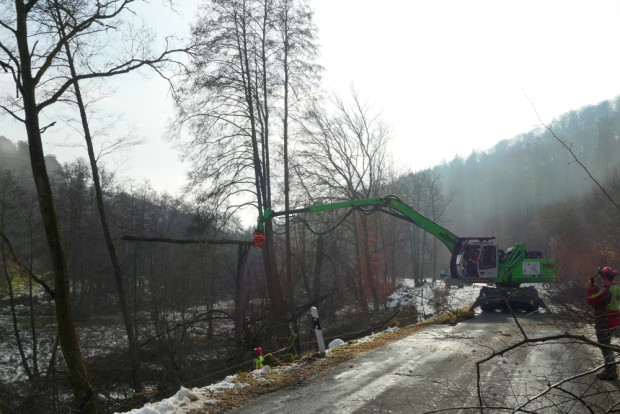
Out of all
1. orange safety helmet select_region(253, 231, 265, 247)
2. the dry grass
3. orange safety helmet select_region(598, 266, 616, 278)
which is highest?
orange safety helmet select_region(253, 231, 265, 247)

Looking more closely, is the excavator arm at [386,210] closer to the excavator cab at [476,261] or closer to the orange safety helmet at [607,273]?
the excavator cab at [476,261]

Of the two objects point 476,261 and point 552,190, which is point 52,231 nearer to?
point 476,261

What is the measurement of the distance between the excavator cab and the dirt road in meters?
7.65

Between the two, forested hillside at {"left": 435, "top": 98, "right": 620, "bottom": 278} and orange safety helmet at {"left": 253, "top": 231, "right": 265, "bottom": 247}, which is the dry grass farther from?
forested hillside at {"left": 435, "top": 98, "right": 620, "bottom": 278}

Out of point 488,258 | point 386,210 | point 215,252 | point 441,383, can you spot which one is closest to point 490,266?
point 488,258

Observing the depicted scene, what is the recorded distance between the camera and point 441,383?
5445mm

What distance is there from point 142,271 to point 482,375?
31046 mm

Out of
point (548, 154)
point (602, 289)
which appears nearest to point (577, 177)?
point (548, 154)

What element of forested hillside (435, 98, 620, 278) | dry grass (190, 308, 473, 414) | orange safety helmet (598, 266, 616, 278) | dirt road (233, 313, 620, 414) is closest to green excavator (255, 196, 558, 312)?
forested hillside (435, 98, 620, 278)

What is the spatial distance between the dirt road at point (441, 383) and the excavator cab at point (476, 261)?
25.1 ft

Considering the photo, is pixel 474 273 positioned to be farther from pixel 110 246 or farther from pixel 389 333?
pixel 110 246

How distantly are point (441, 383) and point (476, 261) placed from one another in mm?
13661

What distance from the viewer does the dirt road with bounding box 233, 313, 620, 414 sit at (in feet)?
19.1

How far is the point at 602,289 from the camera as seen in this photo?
688 cm
